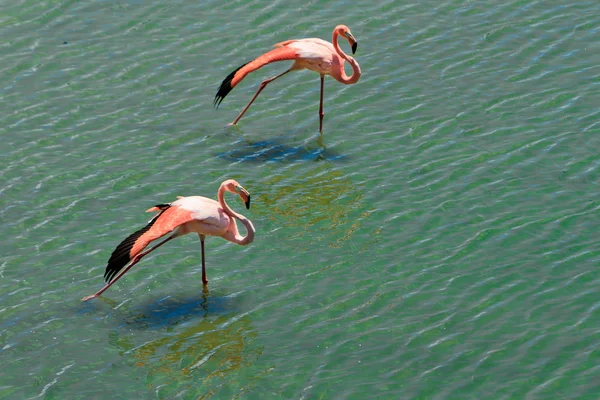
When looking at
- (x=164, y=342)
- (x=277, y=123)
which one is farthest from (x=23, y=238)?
(x=277, y=123)

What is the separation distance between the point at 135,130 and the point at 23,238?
337cm

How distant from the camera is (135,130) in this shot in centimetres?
1728

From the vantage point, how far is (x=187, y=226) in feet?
43.7

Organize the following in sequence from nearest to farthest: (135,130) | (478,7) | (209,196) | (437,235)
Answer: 1. (437,235)
2. (209,196)
3. (135,130)
4. (478,7)

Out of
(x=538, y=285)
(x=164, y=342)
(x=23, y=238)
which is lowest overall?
(x=538, y=285)

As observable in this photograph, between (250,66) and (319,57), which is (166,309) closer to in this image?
(250,66)

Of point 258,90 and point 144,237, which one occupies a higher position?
point 258,90

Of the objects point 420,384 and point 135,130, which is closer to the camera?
point 420,384

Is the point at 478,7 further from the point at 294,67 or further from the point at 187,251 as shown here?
the point at 187,251

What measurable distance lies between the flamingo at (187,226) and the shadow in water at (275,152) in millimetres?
3247

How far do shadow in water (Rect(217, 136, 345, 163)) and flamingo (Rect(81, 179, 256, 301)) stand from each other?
3.25m

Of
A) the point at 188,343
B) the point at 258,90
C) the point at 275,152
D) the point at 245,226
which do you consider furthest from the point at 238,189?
the point at 258,90

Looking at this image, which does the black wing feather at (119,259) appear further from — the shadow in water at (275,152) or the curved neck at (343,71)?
the curved neck at (343,71)

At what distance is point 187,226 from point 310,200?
9.18 ft
